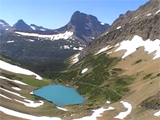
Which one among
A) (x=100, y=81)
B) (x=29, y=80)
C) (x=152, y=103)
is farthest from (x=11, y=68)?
(x=152, y=103)

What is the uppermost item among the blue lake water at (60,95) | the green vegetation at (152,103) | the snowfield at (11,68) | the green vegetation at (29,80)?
the snowfield at (11,68)

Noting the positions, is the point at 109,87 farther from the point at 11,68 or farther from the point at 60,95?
the point at 11,68

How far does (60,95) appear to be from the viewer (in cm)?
13662

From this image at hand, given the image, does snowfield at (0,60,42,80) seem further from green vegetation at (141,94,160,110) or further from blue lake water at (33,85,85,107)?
green vegetation at (141,94,160,110)

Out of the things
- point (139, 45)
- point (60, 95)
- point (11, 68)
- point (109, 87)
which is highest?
point (139, 45)

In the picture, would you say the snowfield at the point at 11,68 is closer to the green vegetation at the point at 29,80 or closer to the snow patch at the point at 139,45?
the green vegetation at the point at 29,80

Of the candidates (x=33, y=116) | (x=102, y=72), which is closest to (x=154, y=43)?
(x=102, y=72)

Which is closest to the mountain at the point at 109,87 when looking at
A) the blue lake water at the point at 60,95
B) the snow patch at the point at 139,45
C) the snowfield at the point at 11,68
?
the snow patch at the point at 139,45

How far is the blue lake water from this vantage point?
121938mm

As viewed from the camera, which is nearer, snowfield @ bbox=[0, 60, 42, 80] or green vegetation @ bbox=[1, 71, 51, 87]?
green vegetation @ bbox=[1, 71, 51, 87]

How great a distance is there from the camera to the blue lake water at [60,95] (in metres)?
122

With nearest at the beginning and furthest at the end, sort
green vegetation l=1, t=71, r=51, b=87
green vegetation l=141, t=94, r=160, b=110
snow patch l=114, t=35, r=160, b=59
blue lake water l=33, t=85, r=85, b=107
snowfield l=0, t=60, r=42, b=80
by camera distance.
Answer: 1. green vegetation l=141, t=94, r=160, b=110
2. blue lake water l=33, t=85, r=85, b=107
3. green vegetation l=1, t=71, r=51, b=87
4. snow patch l=114, t=35, r=160, b=59
5. snowfield l=0, t=60, r=42, b=80

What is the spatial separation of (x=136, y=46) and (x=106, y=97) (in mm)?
74300

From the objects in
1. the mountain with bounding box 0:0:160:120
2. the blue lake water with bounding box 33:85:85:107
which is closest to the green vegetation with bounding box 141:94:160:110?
the mountain with bounding box 0:0:160:120
